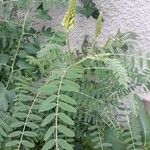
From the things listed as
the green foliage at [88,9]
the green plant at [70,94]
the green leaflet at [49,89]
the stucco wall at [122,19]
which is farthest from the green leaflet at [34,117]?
the stucco wall at [122,19]

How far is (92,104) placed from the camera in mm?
1720

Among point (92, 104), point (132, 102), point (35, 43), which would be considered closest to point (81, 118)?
point (92, 104)

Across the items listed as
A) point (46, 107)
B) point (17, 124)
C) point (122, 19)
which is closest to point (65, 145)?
point (46, 107)

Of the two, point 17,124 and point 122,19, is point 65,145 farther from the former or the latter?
point 122,19

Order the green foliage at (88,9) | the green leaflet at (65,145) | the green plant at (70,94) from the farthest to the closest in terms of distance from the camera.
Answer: the green foliage at (88,9), the green plant at (70,94), the green leaflet at (65,145)

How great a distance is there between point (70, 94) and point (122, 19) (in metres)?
0.92

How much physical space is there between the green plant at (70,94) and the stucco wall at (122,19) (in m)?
0.45

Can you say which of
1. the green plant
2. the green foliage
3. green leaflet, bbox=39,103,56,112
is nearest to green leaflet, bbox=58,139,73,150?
the green plant

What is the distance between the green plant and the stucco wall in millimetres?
449

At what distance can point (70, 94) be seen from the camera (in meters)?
1.71

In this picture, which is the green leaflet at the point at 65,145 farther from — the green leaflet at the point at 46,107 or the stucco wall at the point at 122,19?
the stucco wall at the point at 122,19

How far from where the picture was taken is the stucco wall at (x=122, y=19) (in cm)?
245

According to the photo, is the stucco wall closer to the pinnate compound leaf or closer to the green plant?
the green plant

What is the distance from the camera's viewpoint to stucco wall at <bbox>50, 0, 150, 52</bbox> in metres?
2.45
